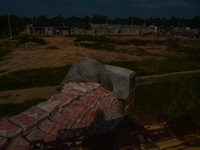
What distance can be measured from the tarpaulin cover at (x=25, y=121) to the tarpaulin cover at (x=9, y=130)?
0.09 meters

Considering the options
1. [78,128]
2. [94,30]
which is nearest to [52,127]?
[78,128]

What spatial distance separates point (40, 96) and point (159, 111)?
5.21 metres

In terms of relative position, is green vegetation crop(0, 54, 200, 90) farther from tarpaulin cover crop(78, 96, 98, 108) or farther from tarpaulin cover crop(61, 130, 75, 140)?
tarpaulin cover crop(61, 130, 75, 140)

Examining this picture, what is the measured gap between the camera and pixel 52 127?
285 centimetres

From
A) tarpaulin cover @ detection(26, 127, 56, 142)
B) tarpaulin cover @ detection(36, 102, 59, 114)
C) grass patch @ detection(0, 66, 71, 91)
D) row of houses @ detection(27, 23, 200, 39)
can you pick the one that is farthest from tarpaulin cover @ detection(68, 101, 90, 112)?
row of houses @ detection(27, 23, 200, 39)

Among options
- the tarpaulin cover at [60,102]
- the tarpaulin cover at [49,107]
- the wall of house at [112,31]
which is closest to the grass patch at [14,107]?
the tarpaulin cover at [60,102]

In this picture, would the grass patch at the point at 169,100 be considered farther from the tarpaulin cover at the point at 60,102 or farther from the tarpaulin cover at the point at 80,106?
the tarpaulin cover at the point at 60,102

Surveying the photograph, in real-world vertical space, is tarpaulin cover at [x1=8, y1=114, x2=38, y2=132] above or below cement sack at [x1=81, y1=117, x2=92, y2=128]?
above

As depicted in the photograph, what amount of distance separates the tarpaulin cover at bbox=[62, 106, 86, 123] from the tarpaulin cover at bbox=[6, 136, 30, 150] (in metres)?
1.07

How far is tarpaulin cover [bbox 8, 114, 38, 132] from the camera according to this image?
279 cm

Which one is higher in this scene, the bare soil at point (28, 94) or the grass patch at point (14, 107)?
the bare soil at point (28, 94)

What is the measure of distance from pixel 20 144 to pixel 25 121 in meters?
0.55

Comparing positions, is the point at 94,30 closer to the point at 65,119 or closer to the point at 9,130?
the point at 65,119

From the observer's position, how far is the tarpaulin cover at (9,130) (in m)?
2.55
